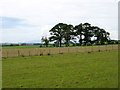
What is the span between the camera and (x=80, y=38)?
90562mm

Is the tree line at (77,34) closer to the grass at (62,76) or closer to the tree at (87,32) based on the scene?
the tree at (87,32)

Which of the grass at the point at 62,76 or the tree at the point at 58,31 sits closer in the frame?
the grass at the point at 62,76

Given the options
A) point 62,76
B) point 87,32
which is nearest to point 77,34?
point 87,32

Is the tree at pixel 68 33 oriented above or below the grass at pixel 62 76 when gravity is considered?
above

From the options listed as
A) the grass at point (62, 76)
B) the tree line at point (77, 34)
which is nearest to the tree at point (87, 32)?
the tree line at point (77, 34)

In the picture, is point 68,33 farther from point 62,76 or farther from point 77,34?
point 62,76

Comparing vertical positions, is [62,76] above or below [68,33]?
below

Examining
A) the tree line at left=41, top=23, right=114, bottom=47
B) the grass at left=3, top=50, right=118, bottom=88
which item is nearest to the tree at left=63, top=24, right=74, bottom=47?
the tree line at left=41, top=23, right=114, bottom=47

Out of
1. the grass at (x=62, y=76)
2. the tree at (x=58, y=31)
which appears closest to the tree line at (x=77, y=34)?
the tree at (x=58, y=31)

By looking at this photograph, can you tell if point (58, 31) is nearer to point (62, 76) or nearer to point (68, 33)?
point (68, 33)

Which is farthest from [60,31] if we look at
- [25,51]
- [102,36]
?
[25,51]

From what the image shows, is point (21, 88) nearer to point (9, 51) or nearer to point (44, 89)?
point (44, 89)

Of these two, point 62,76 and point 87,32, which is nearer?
point 62,76

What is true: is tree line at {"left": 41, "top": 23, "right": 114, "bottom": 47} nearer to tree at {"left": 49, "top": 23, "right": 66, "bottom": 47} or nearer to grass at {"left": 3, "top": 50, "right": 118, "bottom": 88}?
tree at {"left": 49, "top": 23, "right": 66, "bottom": 47}
